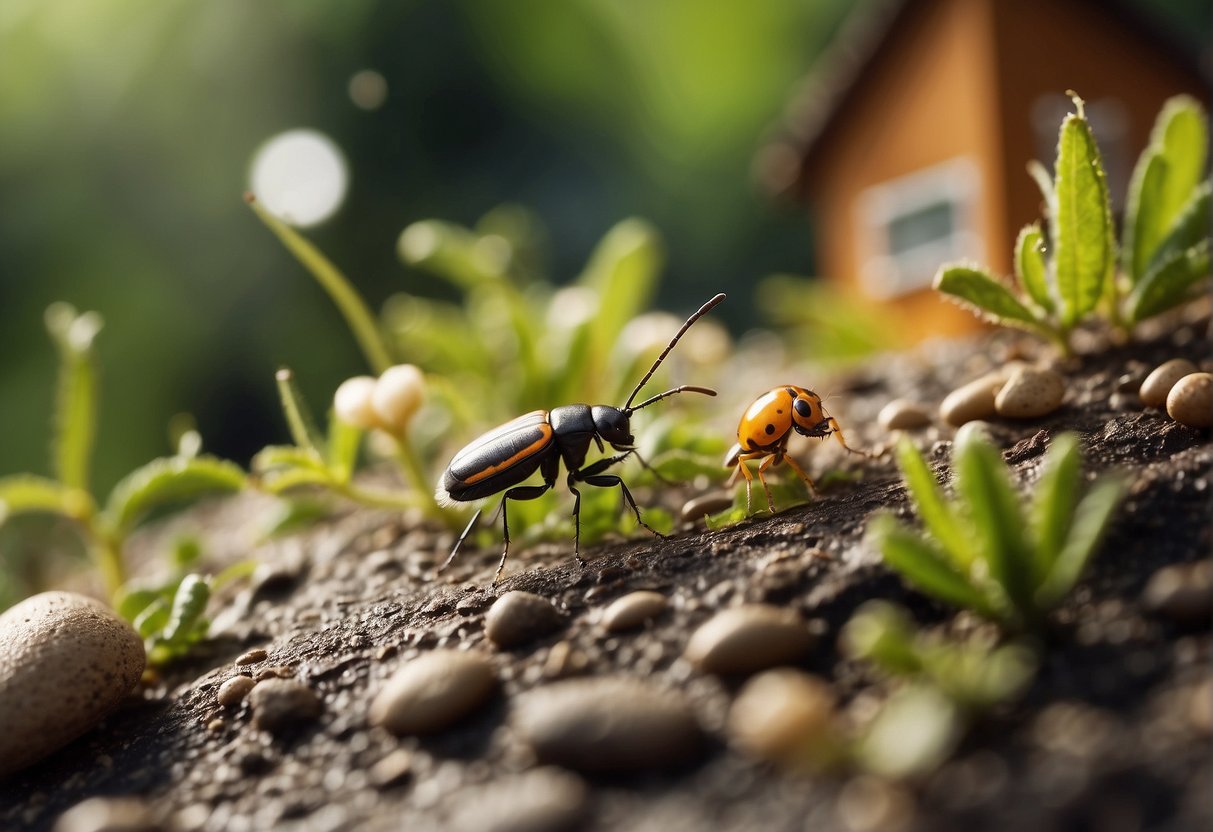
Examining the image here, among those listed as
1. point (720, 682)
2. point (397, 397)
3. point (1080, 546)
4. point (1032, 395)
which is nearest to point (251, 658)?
point (397, 397)

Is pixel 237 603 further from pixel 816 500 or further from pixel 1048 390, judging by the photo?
pixel 1048 390

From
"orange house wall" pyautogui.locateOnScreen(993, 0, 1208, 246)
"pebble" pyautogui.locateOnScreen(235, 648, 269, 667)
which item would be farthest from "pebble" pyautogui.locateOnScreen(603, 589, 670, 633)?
"orange house wall" pyautogui.locateOnScreen(993, 0, 1208, 246)

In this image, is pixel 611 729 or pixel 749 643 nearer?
pixel 611 729

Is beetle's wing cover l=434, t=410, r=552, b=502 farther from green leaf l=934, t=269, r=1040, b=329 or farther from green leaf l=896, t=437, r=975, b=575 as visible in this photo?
green leaf l=934, t=269, r=1040, b=329

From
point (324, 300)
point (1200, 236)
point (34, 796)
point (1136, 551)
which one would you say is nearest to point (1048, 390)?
point (1200, 236)

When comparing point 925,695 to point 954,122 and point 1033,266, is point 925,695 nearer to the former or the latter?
point 1033,266

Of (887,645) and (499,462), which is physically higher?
(499,462)

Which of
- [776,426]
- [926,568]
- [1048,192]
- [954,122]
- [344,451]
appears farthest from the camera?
[954,122]
